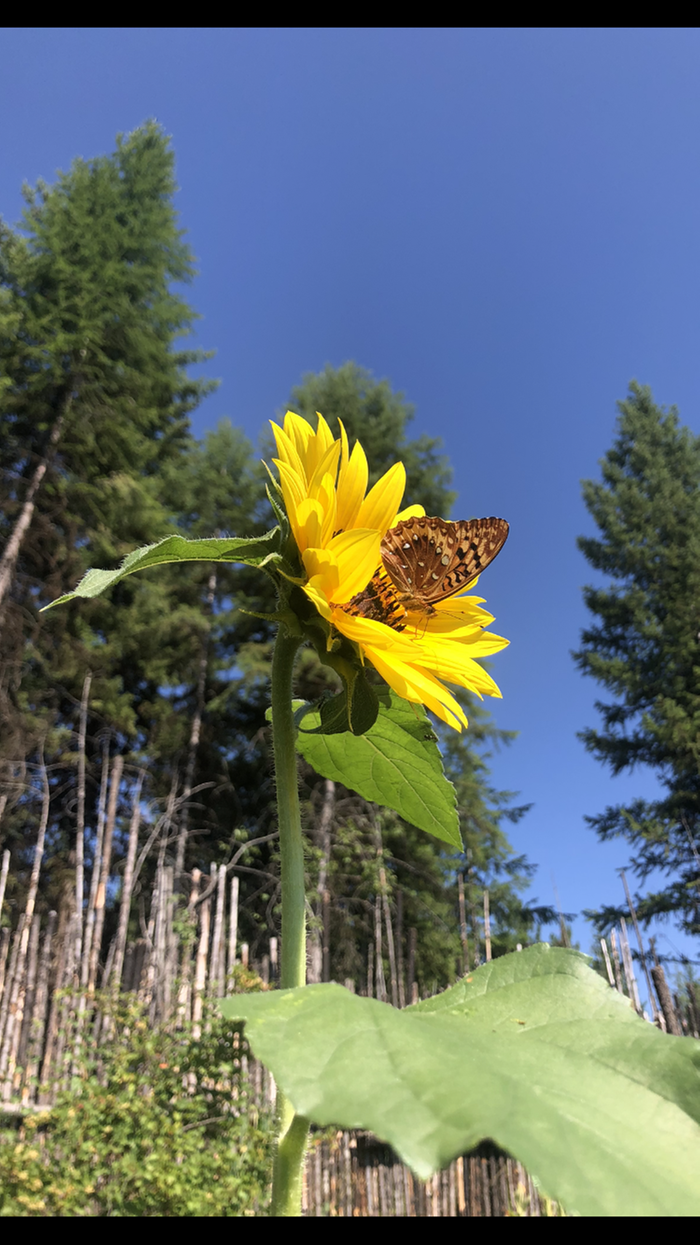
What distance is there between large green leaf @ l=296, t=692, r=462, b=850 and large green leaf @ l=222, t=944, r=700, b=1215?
6.0 inches

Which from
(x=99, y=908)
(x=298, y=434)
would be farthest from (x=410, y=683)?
(x=99, y=908)

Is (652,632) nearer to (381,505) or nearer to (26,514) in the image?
(26,514)

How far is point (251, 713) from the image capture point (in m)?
7.46

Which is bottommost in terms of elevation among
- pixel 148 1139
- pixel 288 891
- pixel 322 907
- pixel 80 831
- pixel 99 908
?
pixel 148 1139

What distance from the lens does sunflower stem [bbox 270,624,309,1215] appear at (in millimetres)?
262

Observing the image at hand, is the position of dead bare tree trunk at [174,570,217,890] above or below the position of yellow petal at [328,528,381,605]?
above

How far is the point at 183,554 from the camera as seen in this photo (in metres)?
0.33

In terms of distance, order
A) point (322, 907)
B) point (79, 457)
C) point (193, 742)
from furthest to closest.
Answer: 1. point (193, 742)
2. point (79, 457)
3. point (322, 907)

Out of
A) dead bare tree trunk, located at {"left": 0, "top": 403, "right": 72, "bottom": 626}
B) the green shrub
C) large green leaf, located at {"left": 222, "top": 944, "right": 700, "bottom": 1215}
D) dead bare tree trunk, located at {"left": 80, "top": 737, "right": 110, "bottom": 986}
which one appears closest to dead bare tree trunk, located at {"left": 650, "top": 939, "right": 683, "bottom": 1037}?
the green shrub

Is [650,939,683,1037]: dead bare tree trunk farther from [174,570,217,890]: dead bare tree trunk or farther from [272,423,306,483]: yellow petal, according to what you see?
[174,570,217,890]: dead bare tree trunk

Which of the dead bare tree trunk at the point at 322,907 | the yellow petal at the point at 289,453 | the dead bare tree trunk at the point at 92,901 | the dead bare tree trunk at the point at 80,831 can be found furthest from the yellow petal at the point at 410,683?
the dead bare tree trunk at the point at 322,907

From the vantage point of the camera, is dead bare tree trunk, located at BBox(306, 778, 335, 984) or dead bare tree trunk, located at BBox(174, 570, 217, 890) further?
dead bare tree trunk, located at BBox(174, 570, 217, 890)

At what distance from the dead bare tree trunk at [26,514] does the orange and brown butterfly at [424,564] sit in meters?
5.39

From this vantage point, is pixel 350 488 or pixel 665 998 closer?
pixel 350 488
